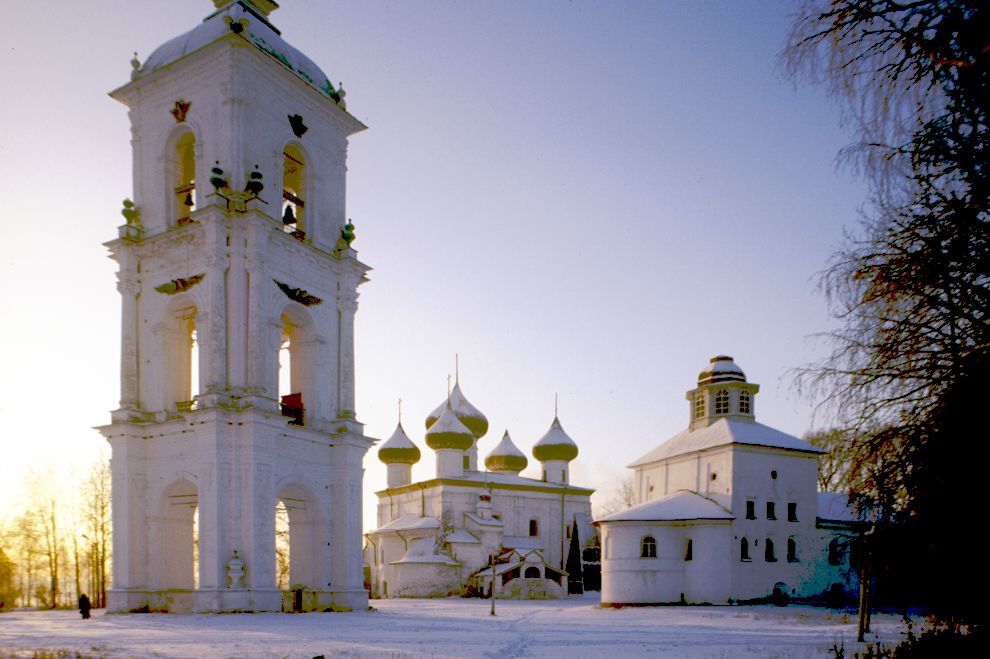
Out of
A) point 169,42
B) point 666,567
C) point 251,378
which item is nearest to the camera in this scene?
point 251,378

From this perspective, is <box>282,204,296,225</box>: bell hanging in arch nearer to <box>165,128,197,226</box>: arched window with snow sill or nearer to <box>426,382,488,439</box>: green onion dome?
<box>165,128,197,226</box>: arched window with snow sill

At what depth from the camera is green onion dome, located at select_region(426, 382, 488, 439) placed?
59875mm

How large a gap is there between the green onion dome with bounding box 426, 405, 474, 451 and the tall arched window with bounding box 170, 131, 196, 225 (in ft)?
96.8

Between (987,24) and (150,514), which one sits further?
(150,514)

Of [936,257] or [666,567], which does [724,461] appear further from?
[936,257]

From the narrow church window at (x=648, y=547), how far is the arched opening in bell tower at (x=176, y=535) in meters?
21.4

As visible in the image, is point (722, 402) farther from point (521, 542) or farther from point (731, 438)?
point (521, 542)

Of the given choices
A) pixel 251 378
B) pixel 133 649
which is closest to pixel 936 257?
pixel 133 649

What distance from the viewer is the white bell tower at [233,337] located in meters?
24.5

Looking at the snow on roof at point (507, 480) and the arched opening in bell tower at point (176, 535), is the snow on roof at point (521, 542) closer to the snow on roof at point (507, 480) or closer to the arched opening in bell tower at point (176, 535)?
the snow on roof at point (507, 480)

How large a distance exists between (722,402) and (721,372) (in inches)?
67.3

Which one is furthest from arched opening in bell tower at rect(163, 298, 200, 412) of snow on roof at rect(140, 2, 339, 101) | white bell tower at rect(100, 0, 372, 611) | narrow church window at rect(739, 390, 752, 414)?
narrow church window at rect(739, 390, 752, 414)

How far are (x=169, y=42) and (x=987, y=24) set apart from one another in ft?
93.0

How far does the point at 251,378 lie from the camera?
2533 centimetres
